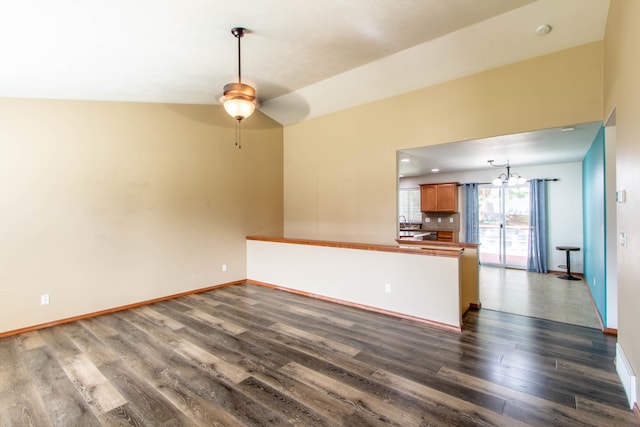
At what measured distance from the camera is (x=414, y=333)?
336 centimetres

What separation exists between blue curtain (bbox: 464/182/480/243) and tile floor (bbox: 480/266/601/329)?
1.26 metres

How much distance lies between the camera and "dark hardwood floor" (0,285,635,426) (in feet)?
6.70

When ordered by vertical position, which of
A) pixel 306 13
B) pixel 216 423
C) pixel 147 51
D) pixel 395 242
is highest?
pixel 306 13

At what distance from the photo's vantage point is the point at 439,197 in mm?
8023

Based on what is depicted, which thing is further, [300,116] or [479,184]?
[479,184]

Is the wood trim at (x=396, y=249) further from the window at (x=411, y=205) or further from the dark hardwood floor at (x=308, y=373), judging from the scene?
the window at (x=411, y=205)

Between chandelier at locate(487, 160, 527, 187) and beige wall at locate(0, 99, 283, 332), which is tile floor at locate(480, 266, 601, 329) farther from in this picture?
beige wall at locate(0, 99, 283, 332)

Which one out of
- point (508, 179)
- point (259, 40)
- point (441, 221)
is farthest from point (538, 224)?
point (259, 40)

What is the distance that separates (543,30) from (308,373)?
4.09 meters

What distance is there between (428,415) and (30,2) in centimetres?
408

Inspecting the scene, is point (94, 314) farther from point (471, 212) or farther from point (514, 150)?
point (471, 212)

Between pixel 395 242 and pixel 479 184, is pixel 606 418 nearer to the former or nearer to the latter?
pixel 395 242

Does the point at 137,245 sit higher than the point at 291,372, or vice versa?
the point at 137,245

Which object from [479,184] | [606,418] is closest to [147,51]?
[606,418]
